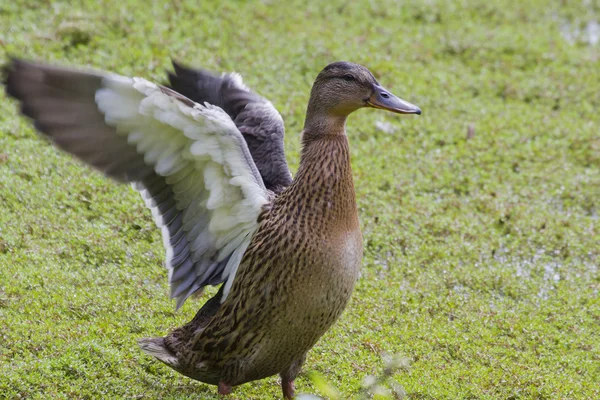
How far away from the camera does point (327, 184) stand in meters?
5.09

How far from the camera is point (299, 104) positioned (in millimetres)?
9273

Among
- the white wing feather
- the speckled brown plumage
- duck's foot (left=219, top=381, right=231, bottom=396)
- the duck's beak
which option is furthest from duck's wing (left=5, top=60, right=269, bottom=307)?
the duck's beak

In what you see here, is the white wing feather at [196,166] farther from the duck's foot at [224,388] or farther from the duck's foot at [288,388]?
the duck's foot at [288,388]

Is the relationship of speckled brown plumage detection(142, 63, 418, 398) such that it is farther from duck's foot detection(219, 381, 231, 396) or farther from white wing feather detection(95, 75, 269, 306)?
white wing feather detection(95, 75, 269, 306)

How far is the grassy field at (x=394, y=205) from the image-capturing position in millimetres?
5938

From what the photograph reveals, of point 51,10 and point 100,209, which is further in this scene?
point 51,10

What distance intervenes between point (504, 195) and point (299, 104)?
2330 millimetres

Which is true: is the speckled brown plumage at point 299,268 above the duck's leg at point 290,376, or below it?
above

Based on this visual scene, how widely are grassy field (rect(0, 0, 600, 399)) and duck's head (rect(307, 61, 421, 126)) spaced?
5.92ft

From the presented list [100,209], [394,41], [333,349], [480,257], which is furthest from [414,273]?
[394,41]

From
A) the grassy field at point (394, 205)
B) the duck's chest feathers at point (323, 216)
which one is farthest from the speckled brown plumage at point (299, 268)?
the grassy field at point (394, 205)

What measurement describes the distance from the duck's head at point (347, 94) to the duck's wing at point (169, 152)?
600 millimetres

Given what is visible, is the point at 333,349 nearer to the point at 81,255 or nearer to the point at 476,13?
the point at 81,255

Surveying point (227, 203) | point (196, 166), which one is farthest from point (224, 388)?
point (196, 166)
